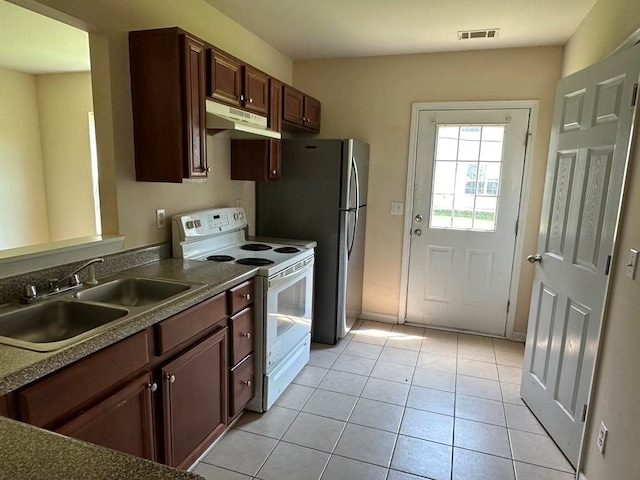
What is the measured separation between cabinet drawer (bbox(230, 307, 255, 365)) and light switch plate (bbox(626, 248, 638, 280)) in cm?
178

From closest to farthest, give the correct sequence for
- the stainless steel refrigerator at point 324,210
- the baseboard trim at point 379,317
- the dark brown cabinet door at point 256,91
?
the dark brown cabinet door at point 256,91, the stainless steel refrigerator at point 324,210, the baseboard trim at point 379,317

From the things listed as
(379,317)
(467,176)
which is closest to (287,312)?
(379,317)

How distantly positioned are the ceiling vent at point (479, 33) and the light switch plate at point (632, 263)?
80.0 inches

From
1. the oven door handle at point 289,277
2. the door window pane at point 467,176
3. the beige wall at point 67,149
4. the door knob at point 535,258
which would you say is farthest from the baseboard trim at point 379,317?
the beige wall at point 67,149

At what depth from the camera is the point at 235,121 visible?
2.39 m

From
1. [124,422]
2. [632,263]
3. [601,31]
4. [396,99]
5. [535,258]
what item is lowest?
[124,422]

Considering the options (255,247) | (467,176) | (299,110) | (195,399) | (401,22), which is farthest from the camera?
(467,176)

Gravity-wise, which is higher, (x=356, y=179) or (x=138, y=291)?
(x=356, y=179)

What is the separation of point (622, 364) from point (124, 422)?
1.94 meters

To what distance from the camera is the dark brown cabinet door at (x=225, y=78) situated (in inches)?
87.8

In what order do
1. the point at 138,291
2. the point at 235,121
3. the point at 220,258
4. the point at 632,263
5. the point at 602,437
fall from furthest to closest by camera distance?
1. the point at 220,258
2. the point at 235,121
3. the point at 138,291
4. the point at 602,437
5. the point at 632,263

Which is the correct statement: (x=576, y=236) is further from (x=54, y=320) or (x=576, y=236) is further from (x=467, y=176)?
(x=54, y=320)

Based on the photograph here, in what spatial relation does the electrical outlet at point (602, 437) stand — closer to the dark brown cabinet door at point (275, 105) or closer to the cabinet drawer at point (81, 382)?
the cabinet drawer at point (81, 382)

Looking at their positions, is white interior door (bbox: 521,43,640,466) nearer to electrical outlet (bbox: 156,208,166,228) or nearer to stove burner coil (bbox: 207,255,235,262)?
stove burner coil (bbox: 207,255,235,262)
